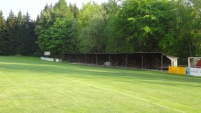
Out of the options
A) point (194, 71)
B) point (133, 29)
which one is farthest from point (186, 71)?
point (133, 29)

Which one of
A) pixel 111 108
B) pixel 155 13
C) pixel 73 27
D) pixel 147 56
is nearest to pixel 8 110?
pixel 111 108

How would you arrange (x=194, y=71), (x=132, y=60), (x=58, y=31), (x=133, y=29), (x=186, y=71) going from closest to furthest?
(x=194, y=71)
(x=186, y=71)
(x=132, y=60)
(x=133, y=29)
(x=58, y=31)

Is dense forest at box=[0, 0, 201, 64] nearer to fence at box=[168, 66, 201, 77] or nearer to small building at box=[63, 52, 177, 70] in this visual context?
small building at box=[63, 52, 177, 70]

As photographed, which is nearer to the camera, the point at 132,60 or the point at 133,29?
the point at 132,60

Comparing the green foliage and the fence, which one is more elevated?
the green foliage

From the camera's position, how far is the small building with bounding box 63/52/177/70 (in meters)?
42.3

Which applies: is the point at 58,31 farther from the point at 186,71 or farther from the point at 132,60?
the point at 186,71

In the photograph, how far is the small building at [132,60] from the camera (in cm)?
4231

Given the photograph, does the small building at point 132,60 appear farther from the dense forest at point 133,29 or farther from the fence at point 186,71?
the dense forest at point 133,29

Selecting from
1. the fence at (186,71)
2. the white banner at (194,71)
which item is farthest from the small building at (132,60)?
the white banner at (194,71)

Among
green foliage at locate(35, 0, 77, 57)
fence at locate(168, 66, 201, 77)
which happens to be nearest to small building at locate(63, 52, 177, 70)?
fence at locate(168, 66, 201, 77)

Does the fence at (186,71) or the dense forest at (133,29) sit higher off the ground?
the dense forest at (133,29)

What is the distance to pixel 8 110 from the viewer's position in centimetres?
1066

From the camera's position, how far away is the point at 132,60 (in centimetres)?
5038
